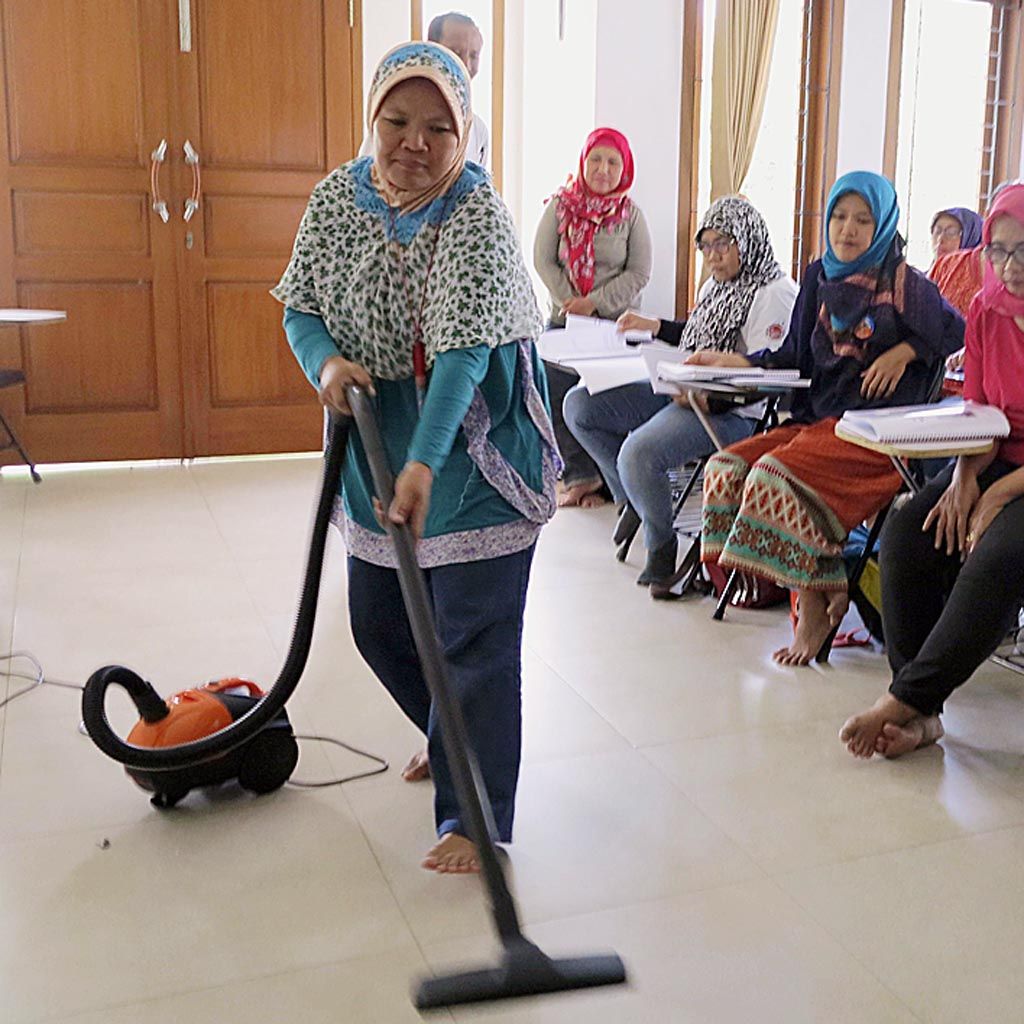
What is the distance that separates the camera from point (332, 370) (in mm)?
1713

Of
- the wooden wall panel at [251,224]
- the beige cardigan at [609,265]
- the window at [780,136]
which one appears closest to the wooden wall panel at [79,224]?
the wooden wall panel at [251,224]

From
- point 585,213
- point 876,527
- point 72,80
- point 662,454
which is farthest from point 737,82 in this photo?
point 876,527

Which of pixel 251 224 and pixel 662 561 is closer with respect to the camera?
pixel 662 561

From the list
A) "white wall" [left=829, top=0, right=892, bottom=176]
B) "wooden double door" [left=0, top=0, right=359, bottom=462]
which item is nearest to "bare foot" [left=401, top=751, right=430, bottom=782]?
"wooden double door" [left=0, top=0, right=359, bottom=462]

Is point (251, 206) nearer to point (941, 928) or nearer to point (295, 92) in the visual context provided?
point (295, 92)

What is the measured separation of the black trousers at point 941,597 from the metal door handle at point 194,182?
3533mm

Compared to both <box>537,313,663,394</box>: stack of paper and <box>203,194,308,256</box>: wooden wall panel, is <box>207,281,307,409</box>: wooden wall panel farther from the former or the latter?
<box>537,313,663,394</box>: stack of paper

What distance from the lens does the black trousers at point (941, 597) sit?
90.4 inches

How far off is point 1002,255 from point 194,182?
361 cm

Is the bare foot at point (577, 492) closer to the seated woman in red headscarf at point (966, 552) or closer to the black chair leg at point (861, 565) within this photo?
the black chair leg at point (861, 565)

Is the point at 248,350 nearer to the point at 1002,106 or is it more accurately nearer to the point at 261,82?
the point at 261,82

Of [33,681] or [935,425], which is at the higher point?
[935,425]

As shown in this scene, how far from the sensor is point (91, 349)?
511 centimetres

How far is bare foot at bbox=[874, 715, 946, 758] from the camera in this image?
92.5 inches
